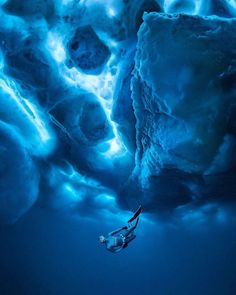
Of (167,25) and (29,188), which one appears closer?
(167,25)

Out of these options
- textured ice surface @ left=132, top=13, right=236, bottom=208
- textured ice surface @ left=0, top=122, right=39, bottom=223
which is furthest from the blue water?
textured ice surface @ left=132, top=13, right=236, bottom=208

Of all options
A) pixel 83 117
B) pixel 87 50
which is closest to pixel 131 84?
pixel 87 50

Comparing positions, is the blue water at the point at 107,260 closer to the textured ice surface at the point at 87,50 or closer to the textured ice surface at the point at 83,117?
the textured ice surface at the point at 83,117

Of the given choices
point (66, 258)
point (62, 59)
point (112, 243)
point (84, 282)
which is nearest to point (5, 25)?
point (62, 59)

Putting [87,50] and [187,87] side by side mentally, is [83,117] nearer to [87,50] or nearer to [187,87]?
[87,50]

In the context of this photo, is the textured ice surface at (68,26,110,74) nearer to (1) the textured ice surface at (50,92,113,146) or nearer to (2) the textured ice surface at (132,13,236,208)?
(2) the textured ice surface at (132,13,236,208)

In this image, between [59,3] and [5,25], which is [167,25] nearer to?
[59,3]
